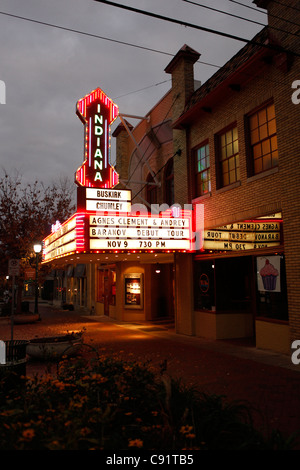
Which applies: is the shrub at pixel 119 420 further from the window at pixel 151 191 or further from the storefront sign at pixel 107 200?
the window at pixel 151 191

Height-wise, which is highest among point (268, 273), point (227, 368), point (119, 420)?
point (268, 273)

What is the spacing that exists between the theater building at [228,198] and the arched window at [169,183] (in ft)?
0.18

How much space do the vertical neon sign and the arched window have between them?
4279 mm

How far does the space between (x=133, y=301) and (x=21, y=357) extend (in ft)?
46.8

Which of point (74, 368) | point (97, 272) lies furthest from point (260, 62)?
point (97, 272)

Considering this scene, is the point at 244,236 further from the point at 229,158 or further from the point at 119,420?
the point at 119,420

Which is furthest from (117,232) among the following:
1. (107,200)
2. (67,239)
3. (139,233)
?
(67,239)

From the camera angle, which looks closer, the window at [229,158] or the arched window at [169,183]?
the window at [229,158]

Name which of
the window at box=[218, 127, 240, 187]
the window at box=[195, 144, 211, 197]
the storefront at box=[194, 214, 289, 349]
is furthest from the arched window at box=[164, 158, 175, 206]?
the window at box=[218, 127, 240, 187]

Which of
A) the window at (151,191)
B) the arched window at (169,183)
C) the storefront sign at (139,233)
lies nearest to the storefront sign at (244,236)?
the storefront sign at (139,233)

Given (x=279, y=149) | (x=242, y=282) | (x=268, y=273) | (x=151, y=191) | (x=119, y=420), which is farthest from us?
(x=151, y=191)

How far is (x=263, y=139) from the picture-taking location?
11.8 meters

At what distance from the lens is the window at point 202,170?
14.7 m

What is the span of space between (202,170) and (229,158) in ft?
5.72
